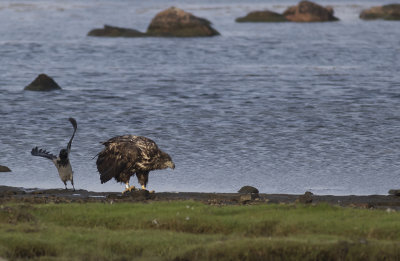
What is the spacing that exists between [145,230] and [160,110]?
59.9 ft

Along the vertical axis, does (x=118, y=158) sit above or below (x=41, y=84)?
below

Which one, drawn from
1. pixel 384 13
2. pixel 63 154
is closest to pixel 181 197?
pixel 63 154

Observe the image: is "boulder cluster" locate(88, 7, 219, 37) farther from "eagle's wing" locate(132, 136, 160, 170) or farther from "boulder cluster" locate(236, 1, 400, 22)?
"eagle's wing" locate(132, 136, 160, 170)

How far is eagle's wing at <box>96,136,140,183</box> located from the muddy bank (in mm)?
461

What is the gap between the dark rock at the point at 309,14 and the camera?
80.2 meters

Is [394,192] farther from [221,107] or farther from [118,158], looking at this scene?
[221,107]

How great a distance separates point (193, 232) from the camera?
13.7 meters

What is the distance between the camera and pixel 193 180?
66.1ft

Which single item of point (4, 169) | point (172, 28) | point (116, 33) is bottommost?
point (4, 169)

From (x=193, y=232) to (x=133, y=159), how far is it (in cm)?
372

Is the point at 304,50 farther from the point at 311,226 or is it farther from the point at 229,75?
the point at 311,226

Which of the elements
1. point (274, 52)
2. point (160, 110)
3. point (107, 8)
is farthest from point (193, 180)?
point (107, 8)

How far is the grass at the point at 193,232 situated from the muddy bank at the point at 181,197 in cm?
187

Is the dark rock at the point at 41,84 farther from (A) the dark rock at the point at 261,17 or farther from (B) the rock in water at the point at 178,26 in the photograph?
Result: (A) the dark rock at the point at 261,17
